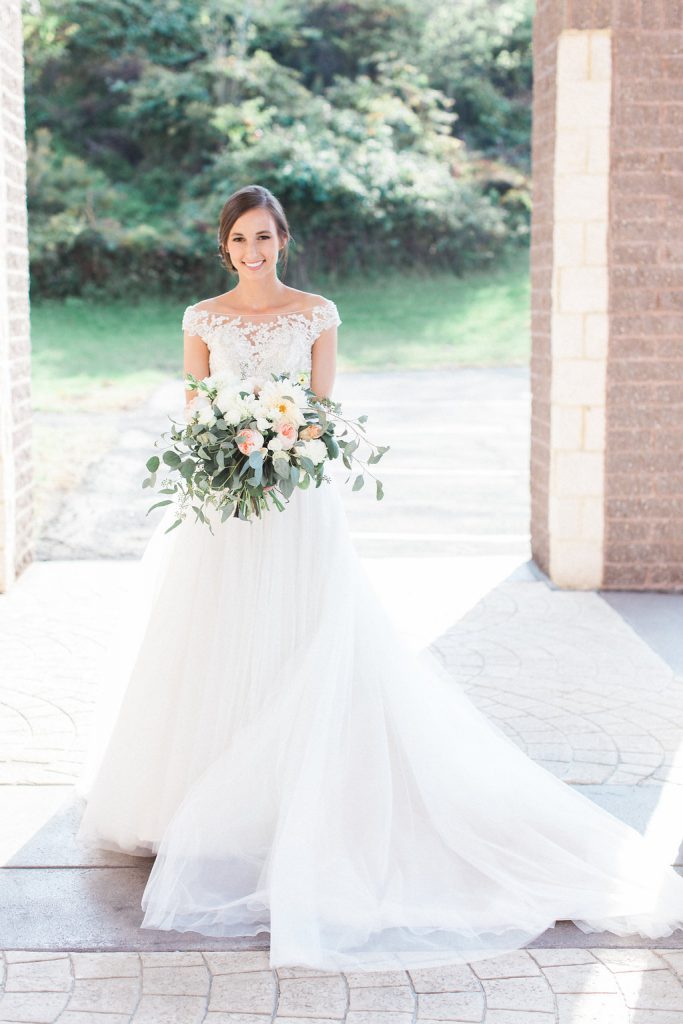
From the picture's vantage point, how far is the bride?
3205 mm

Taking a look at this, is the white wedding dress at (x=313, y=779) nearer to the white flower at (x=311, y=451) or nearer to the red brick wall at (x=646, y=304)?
the white flower at (x=311, y=451)

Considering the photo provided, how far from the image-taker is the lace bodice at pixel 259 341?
387cm

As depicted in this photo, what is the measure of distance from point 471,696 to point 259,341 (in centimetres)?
207

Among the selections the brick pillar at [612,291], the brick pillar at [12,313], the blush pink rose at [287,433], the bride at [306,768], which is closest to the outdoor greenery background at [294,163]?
the brick pillar at [12,313]

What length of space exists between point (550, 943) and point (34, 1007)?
1.27 meters

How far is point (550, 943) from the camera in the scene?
312cm

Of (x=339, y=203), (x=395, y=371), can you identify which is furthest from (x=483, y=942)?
(x=339, y=203)

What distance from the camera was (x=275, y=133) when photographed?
20.5 meters

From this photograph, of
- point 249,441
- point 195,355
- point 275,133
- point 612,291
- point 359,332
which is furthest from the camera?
point 275,133

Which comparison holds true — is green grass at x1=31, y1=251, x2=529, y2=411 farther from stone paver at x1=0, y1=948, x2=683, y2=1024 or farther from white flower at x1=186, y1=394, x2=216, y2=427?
stone paver at x1=0, y1=948, x2=683, y2=1024

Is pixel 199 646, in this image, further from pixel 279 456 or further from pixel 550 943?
pixel 550 943

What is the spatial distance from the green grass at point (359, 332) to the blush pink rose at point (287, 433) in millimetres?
12871

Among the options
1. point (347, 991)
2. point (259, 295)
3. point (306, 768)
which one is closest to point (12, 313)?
point (259, 295)

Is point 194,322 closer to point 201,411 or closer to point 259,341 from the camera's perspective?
point 259,341
